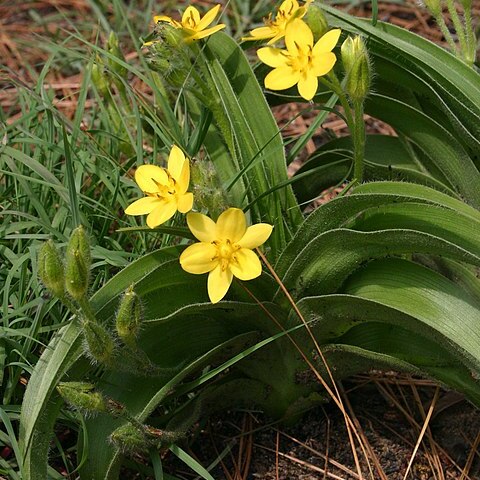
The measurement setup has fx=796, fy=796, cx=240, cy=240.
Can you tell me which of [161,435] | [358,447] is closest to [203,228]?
[161,435]

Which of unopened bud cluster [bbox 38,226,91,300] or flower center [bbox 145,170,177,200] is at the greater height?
flower center [bbox 145,170,177,200]

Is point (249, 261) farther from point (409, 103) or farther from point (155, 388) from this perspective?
point (409, 103)

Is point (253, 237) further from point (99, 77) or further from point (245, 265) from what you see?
point (99, 77)

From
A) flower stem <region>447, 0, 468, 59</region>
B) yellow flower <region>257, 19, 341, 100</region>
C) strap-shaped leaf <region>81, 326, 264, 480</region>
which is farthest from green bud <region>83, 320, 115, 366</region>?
flower stem <region>447, 0, 468, 59</region>

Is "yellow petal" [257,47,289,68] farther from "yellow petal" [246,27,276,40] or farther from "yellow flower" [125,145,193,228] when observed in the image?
"yellow flower" [125,145,193,228]

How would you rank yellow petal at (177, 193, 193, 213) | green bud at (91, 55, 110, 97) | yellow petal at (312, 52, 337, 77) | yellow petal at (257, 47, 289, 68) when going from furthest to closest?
green bud at (91, 55, 110, 97)
yellow petal at (257, 47, 289, 68)
yellow petal at (312, 52, 337, 77)
yellow petal at (177, 193, 193, 213)

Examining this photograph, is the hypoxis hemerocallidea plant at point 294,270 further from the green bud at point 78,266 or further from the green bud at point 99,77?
the green bud at point 99,77
